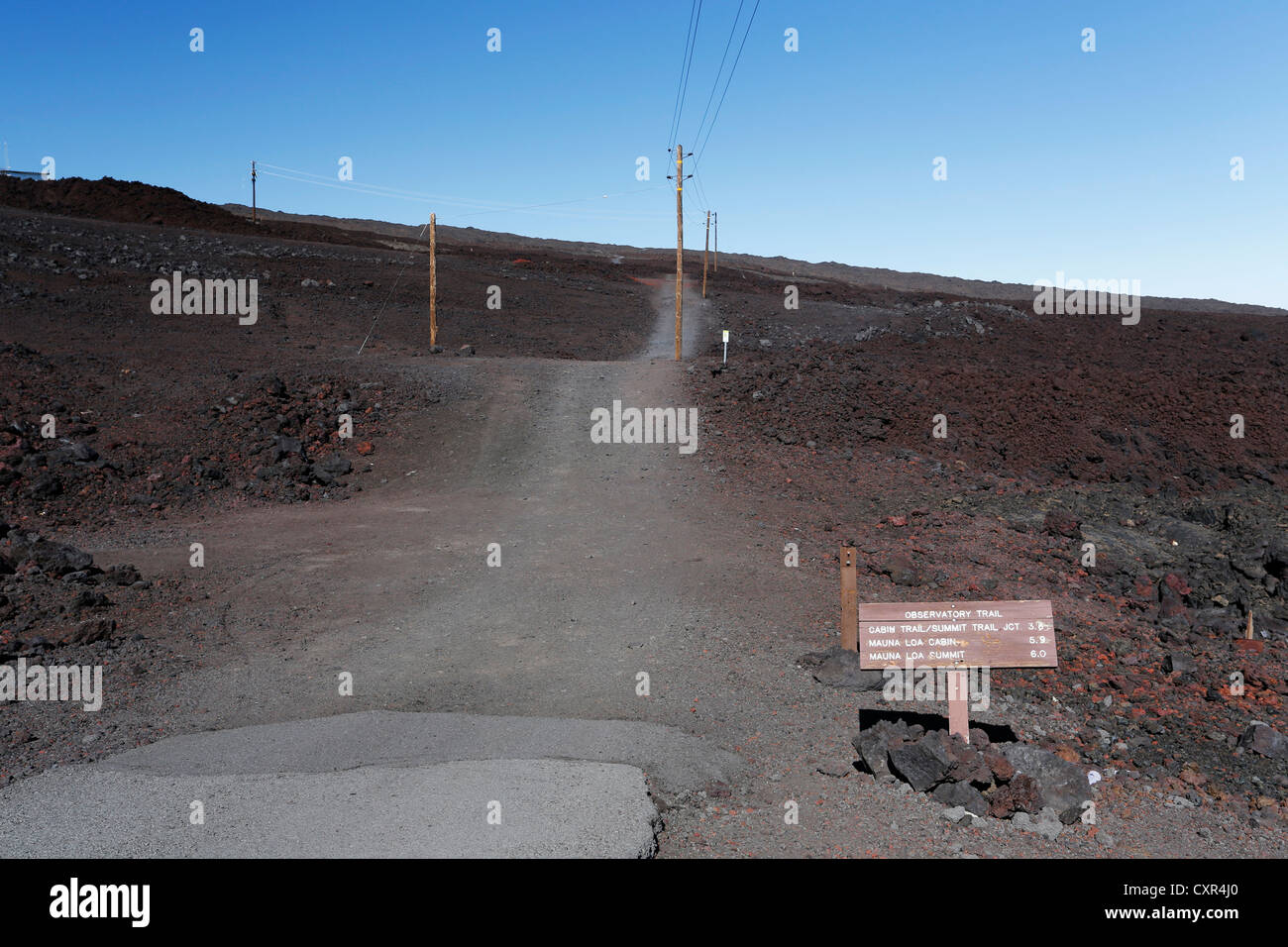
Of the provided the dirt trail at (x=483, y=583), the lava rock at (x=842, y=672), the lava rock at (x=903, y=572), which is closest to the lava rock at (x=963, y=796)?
the lava rock at (x=842, y=672)

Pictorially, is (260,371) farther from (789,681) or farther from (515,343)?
(789,681)

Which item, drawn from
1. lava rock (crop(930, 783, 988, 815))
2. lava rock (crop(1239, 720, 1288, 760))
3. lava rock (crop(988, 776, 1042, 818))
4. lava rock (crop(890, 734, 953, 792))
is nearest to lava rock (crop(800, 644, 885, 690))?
lava rock (crop(890, 734, 953, 792))

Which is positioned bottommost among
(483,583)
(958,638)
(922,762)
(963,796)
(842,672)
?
(963,796)

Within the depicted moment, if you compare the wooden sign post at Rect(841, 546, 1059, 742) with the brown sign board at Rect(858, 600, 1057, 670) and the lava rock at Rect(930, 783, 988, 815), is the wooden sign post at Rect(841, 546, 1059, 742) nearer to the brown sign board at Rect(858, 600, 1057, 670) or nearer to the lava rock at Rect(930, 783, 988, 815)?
the brown sign board at Rect(858, 600, 1057, 670)

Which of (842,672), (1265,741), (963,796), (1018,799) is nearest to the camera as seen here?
(1018,799)

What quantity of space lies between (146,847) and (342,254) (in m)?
43.8

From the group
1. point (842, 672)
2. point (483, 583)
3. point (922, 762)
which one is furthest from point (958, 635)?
point (483, 583)

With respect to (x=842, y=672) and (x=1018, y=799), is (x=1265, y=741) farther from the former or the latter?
(x=842, y=672)

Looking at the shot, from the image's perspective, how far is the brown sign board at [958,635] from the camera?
641cm

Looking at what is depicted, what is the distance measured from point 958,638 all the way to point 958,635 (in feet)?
0.07

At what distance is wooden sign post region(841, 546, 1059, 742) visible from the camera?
639 cm

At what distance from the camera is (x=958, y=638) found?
255 inches

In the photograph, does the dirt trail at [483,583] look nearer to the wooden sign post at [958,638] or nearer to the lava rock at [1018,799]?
the wooden sign post at [958,638]

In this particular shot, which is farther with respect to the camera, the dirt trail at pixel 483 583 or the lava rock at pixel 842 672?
the lava rock at pixel 842 672
